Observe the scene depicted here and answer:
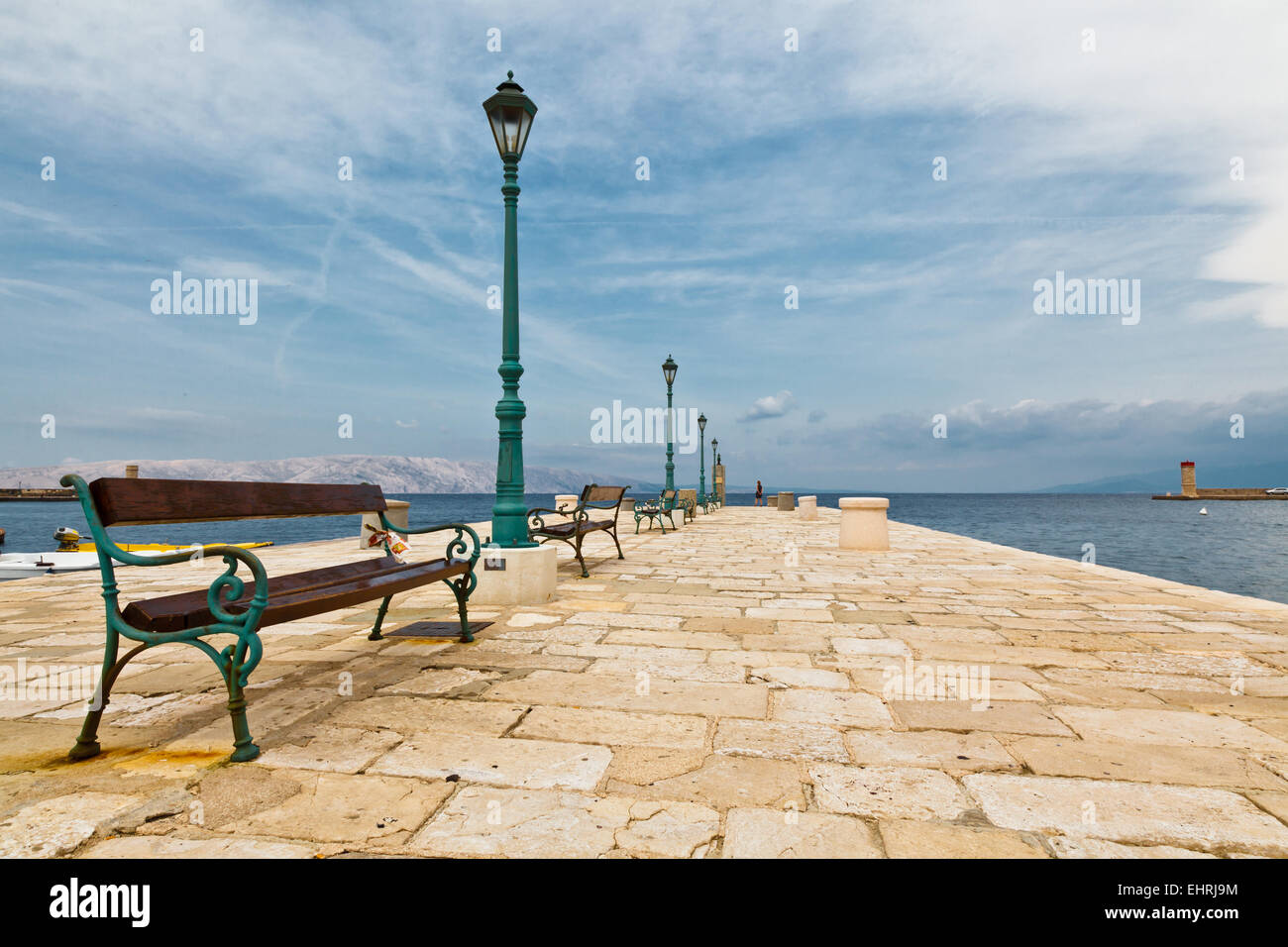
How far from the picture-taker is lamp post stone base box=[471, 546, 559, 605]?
18.1 feet

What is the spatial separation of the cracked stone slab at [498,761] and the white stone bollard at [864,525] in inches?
351

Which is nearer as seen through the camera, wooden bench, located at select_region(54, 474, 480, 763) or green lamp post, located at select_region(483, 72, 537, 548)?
wooden bench, located at select_region(54, 474, 480, 763)

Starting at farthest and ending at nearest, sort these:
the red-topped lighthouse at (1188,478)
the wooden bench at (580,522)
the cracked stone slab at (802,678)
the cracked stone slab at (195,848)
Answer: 1. the red-topped lighthouse at (1188,478)
2. the wooden bench at (580,522)
3. the cracked stone slab at (802,678)
4. the cracked stone slab at (195,848)

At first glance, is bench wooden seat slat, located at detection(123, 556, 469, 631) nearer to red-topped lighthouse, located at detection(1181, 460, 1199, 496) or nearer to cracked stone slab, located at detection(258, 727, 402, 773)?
cracked stone slab, located at detection(258, 727, 402, 773)

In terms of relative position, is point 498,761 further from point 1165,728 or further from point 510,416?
point 510,416

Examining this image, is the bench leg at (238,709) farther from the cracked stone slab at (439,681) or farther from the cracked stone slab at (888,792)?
the cracked stone slab at (888,792)

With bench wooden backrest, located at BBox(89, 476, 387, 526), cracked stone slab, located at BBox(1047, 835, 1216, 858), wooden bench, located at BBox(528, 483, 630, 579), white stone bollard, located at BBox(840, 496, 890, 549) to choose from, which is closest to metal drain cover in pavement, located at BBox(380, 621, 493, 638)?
bench wooden backrest, located at BBox(89, 476, 387, 526)

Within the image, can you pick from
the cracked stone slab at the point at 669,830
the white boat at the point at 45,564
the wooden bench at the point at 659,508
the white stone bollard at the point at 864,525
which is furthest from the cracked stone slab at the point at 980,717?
the white boat at the point at 45,564

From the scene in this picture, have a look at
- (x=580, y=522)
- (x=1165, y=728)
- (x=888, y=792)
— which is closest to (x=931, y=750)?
(x=888, y=792)

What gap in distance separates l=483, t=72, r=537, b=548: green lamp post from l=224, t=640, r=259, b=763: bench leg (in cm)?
316

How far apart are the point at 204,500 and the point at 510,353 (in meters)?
3.14

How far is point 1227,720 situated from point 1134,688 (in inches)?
19.2

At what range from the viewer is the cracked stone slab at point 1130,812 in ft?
6.21

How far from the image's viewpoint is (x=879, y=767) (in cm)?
239
